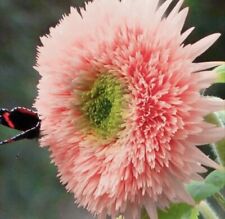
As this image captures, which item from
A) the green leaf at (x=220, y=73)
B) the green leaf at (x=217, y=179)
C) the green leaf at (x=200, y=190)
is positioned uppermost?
the green leaf at (x=220, y=73)

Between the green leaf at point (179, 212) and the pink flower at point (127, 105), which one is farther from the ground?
the pink flower at point (127, 105)

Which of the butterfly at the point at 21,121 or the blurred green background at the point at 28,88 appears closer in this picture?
the butterfly at the point at 21,121

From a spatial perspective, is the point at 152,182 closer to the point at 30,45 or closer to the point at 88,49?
the point at 88,49

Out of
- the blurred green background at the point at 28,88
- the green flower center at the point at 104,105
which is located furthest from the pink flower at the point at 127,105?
the blurred green background at the point at 28,88

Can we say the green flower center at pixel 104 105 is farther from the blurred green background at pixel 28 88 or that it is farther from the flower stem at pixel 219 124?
the blurred green background at pixel 28 88

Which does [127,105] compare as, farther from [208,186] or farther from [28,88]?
[28,88]

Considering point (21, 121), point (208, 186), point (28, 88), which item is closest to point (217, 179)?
point (208, 186)
